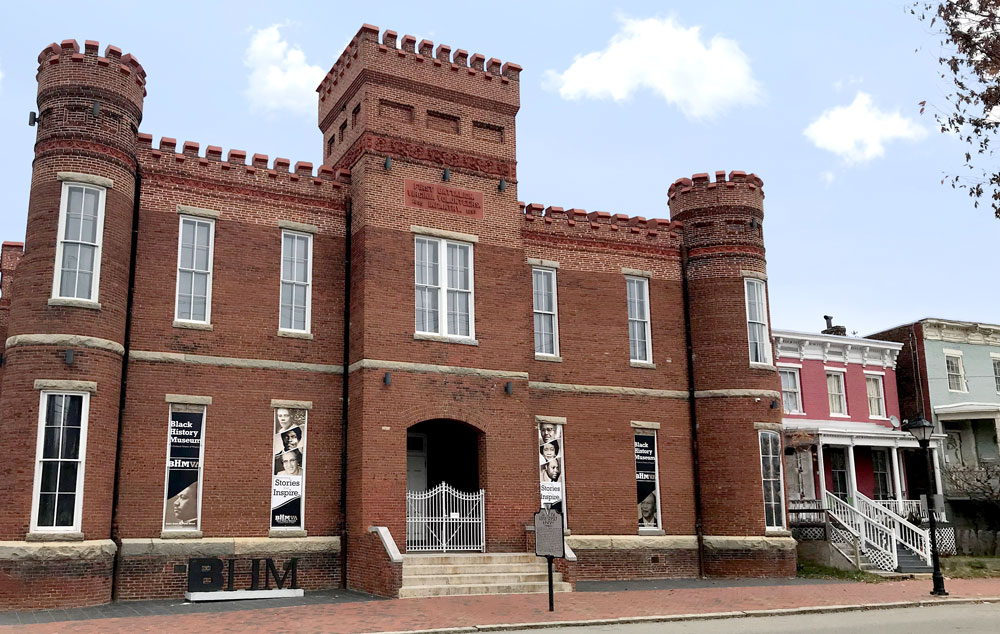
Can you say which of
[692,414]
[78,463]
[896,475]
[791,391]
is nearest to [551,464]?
[692,414]

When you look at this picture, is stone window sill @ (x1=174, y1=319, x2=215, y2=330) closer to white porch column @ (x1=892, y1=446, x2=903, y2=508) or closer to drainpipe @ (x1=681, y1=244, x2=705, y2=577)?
drainpipe @ (x1=681, y1=244, x2=705, y2=577)

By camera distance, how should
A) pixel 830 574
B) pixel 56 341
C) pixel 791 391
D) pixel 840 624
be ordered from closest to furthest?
pixel 840 624 → pixel 56 341 → pixel 830 574 → pixel 791 391

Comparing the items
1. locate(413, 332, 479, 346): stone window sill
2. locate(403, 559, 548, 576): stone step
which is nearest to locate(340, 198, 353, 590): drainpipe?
locate(413, 332, 479, 346): stone window sill

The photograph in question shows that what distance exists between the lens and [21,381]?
17.2m

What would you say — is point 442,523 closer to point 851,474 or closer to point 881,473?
point 851,474

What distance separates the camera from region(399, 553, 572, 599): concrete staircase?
18141mm

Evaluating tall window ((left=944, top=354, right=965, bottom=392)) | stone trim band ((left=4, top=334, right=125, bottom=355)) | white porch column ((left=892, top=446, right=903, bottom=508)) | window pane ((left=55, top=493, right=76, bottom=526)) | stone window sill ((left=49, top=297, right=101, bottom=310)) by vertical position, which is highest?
tall window ((left=944, top=354, right=965, bottom=392))

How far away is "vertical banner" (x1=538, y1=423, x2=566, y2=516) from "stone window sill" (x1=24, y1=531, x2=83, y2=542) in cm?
1040

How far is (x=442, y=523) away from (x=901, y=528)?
15882 millimetres

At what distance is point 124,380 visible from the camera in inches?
734

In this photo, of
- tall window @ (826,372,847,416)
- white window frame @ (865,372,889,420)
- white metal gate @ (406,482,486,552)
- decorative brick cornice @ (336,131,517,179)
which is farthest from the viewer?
white window frame @ (865,372,889,420)

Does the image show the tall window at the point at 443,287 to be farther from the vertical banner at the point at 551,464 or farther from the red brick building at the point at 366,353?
the vertical banner at the point at 551,464

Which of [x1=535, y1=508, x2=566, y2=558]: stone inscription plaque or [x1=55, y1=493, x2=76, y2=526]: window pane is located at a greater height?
[x1=55, y1=493, x2=76, y2=526]: window pane

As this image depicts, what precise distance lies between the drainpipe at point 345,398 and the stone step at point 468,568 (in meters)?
2.06
